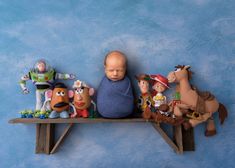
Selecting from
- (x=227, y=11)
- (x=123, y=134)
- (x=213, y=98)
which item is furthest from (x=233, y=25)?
(x=123, y=134)

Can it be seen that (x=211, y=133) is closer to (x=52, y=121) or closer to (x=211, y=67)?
(x=211, y=67)

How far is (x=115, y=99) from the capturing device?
1210 mm

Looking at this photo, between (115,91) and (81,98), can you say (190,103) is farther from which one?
(81,98)

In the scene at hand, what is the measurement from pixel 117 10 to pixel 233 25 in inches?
22.8

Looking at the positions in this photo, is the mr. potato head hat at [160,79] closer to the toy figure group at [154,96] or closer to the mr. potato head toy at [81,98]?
the toy figure group at [154,96]

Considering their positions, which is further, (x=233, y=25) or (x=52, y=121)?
(x=233, y=25)

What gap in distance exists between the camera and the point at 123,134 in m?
1.34

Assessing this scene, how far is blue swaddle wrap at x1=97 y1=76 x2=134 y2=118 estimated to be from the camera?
1.21m

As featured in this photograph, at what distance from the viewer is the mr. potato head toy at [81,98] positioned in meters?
1.25

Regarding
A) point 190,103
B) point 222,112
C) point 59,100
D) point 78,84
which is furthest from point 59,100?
point 222,112

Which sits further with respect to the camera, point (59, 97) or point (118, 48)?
point (118, 48)

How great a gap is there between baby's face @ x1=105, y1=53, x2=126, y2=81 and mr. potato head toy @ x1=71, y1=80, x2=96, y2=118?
0.39ft

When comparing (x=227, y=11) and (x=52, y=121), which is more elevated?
(x=227, y=11)

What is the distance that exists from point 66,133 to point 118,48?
0.47 m
